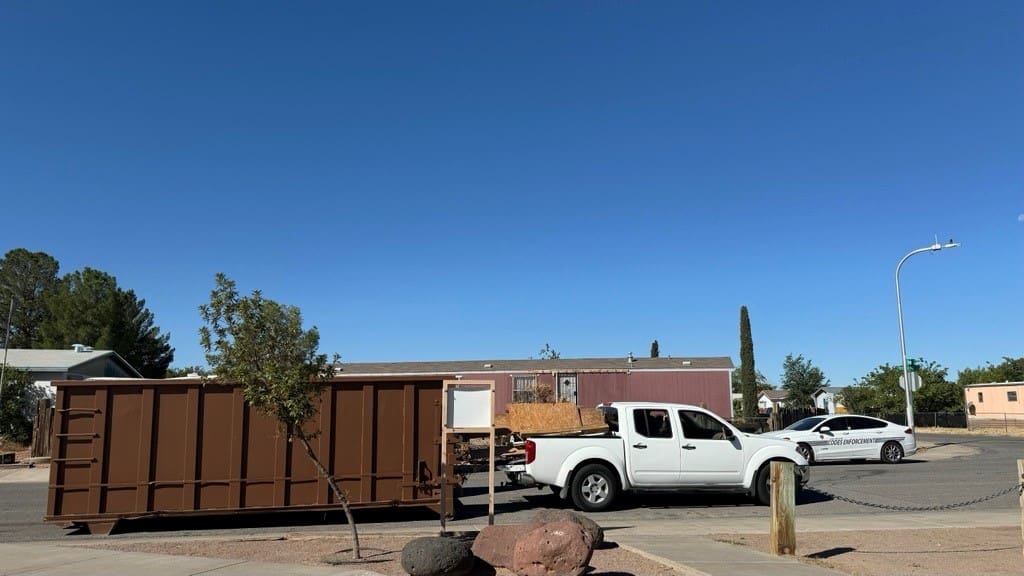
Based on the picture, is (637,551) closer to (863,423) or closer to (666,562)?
(666,562)

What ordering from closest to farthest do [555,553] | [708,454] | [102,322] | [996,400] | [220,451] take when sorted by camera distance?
[555,553]
[220,451]
[708,454]
[102,322]
[996,400]

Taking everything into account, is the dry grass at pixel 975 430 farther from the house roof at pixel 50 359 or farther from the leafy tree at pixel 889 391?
the house roof at pixel 50 359

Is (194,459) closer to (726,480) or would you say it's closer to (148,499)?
(148,499)

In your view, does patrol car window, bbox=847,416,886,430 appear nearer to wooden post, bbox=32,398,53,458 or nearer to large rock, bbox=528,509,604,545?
large rock, bbox=528,509,604,545

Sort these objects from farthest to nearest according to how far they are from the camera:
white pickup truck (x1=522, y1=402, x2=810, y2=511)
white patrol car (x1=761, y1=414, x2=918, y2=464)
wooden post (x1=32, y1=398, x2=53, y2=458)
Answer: wooden post (x1=32, y1=398, x2=53, y2=458)
white patrol car (x1=761, y1=414, x2=918, y2=464)
white pickup truck (x1=522, y1=402, x2=810, y2=511)

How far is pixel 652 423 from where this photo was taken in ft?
42.1

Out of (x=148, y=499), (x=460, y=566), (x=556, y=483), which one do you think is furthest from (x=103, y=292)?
(x=460, y=566)

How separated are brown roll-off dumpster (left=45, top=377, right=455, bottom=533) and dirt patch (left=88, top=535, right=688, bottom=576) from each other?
1.45m

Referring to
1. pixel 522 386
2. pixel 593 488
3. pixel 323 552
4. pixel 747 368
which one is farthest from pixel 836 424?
pixel 747 368

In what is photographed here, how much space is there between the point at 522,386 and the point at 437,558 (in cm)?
2864

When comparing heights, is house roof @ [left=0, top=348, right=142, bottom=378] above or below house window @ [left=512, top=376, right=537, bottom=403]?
above

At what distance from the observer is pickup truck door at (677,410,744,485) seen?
498 inches

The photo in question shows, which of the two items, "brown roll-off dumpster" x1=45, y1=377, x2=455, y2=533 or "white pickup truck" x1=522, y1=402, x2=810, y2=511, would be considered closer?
"brown roll-off dumpster" x1=45, y1=377, x2=455, y2=533

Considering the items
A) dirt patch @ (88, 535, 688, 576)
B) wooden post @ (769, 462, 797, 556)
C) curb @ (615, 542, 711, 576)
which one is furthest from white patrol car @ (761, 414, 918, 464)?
dirt patch @ (88, 535, 688, 576)
